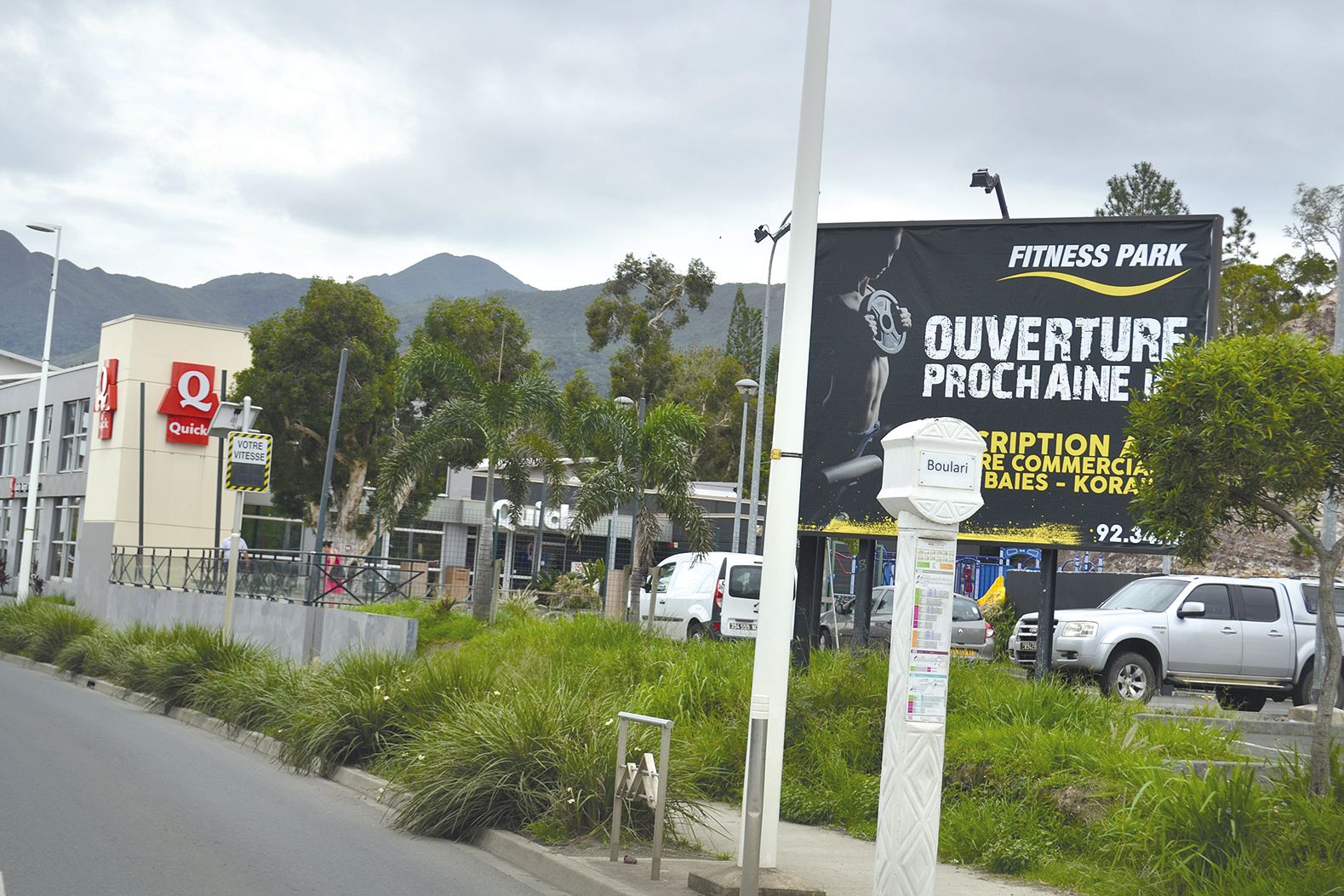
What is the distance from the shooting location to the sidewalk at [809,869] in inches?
330

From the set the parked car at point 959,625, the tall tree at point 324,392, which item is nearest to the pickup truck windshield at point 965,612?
the parked car at point 959,625

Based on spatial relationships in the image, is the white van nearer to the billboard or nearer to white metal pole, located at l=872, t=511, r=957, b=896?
the billboard

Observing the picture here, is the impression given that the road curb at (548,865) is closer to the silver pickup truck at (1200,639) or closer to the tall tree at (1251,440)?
the tall tree at (1251,440)

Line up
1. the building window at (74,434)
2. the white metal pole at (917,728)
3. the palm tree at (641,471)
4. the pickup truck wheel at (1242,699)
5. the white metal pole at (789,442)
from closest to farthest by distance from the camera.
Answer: the white metal pole at (917,728)
the white metal pole at (789,442)
the pickup truck wheel at (1242,699)
the palm tree at (641,471)
the building window at (74,434)

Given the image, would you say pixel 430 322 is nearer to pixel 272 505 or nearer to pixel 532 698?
pixel 272 505

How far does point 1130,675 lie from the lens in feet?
59.8

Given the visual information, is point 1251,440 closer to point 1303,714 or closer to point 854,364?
point 854,364

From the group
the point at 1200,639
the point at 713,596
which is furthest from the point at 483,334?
the point at 1200,639

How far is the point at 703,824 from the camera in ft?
32.4

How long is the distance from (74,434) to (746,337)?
35.2 metres

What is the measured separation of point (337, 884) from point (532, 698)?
8.81ft

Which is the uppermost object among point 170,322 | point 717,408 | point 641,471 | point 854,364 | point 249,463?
point 717,408

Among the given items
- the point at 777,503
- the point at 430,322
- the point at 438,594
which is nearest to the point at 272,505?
the point at 430,322

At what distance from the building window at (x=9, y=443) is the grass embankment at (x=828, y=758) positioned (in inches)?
1846
